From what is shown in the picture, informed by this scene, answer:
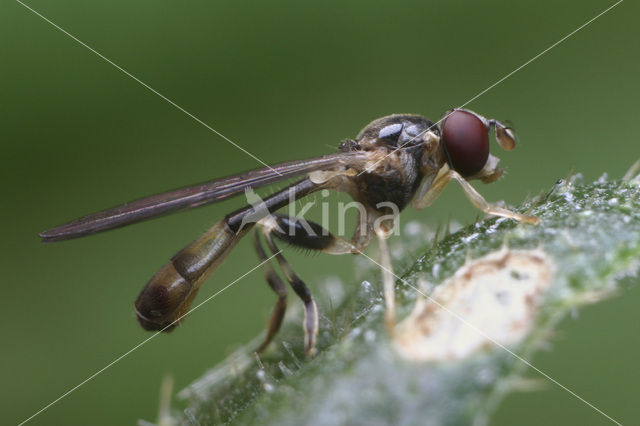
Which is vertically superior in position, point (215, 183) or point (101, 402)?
point (215, 183)

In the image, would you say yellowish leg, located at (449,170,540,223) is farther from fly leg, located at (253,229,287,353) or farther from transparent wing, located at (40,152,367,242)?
fly leg, located at (253,229,287,353)

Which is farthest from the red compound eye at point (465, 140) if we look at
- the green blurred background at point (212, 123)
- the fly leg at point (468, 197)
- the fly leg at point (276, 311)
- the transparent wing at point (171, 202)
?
the fly leg at point (276, 311)

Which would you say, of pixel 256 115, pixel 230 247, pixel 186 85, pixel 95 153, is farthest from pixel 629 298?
pixel 95 153

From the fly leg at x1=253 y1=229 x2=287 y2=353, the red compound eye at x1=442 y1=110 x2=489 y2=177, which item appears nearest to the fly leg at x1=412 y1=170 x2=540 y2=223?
the red compound eye at x1=442 y1=110 x2=489 y2=177

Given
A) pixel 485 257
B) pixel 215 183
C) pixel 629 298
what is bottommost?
pixel 629 298

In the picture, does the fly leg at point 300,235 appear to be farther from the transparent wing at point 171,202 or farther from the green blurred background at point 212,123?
the green blurred background at point 212,123

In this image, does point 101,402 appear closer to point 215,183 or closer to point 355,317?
point 215,183
